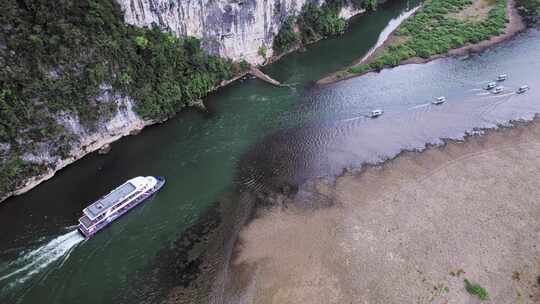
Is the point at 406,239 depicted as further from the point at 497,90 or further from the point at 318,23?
the point at 318,23

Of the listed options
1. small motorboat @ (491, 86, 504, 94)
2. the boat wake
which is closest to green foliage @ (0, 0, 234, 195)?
the boat wake

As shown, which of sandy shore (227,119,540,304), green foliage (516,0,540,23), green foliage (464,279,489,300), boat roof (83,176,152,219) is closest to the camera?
green foliage (464,279,489,300)

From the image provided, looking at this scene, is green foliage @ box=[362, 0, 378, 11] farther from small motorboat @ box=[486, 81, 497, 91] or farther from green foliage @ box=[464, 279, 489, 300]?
green foliage @ box=[464, 279, 489, 300]

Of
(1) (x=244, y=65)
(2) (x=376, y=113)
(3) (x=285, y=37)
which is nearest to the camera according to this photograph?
(2) (x=376, y=113)

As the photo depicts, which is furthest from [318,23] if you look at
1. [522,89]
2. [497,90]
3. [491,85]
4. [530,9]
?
[530,9]

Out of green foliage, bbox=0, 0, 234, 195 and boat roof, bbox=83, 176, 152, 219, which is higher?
green foliage, bbox=0, 0, 234, 195

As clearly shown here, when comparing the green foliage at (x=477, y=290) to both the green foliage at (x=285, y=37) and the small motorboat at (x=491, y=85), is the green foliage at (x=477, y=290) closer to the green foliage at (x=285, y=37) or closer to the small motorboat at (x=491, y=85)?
the small motorboat at (x=491, y=85)

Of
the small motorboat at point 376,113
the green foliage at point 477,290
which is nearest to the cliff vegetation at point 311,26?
the small motorboat at point 376,113

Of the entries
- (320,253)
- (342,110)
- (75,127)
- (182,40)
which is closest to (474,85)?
(342,110)
